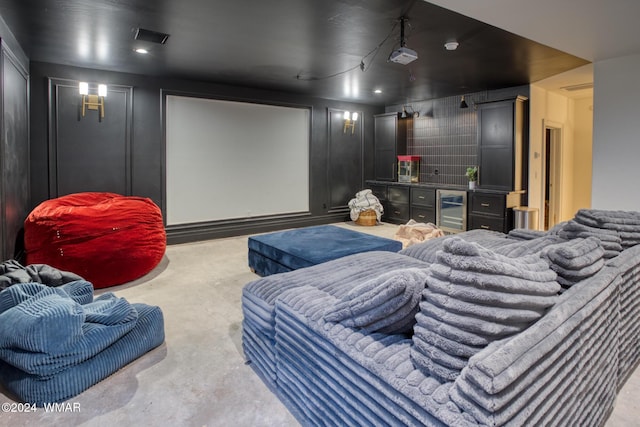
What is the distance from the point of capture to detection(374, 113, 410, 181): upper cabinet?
7938mm

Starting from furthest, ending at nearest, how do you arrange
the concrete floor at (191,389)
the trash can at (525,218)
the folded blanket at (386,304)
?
the trash can at (525,218) < the concrete floor at (191,389) < the folded blanket at (386,304)

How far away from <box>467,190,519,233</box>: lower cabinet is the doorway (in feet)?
5.25

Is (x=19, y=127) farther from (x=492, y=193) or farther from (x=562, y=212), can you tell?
(x=562, y=212)

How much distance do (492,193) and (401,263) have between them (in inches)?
160

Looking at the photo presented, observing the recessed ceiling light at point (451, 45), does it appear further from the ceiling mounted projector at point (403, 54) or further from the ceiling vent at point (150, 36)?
the ceiling vent at point (150, 36)

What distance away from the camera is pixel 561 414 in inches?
52.9

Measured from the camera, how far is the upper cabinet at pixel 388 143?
794cm

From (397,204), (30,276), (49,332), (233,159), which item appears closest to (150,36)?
(30,276)

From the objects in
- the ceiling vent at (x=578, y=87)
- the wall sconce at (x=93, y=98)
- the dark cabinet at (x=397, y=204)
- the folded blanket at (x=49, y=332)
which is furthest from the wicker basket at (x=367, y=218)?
the folded blanket at (x=49, y=332)

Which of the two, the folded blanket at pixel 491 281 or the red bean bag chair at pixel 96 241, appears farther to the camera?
the red bean bag chair at pixel 96 241

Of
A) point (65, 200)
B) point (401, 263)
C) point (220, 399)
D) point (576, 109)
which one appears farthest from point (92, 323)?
point (576, 109)

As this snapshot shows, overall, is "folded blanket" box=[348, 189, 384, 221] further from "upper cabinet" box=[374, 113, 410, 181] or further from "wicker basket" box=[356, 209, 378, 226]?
"upper cabinet" box=[374, 113, 410, 181]

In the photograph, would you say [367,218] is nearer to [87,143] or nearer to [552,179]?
[552,179]

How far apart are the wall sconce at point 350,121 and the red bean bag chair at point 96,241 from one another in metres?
4.74
